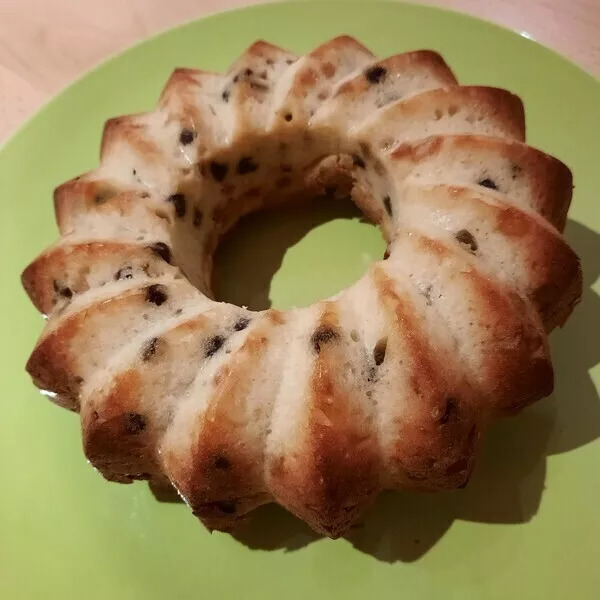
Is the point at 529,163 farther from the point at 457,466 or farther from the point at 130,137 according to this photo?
the point at 130,137

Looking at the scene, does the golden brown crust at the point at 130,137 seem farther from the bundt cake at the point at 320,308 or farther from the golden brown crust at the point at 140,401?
the golden brown crust at the point at 140,401

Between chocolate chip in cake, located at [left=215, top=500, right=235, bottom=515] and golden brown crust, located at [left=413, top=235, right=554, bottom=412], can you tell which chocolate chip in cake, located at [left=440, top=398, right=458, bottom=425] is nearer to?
Answer: golden brown crust, located at [left=413, top=235, right=554, bottom=412]

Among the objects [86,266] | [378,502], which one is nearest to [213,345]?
[86,266]

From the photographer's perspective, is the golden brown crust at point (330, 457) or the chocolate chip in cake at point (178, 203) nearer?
the golden brown crust at point (330, 457)

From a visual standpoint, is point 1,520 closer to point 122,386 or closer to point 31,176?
point 122,386

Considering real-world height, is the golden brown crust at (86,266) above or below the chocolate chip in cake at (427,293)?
below

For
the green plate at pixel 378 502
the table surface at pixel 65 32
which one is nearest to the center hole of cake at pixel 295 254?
the green plate at pixel 378 502

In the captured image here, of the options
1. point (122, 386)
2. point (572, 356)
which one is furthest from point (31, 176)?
point (572, 356)
